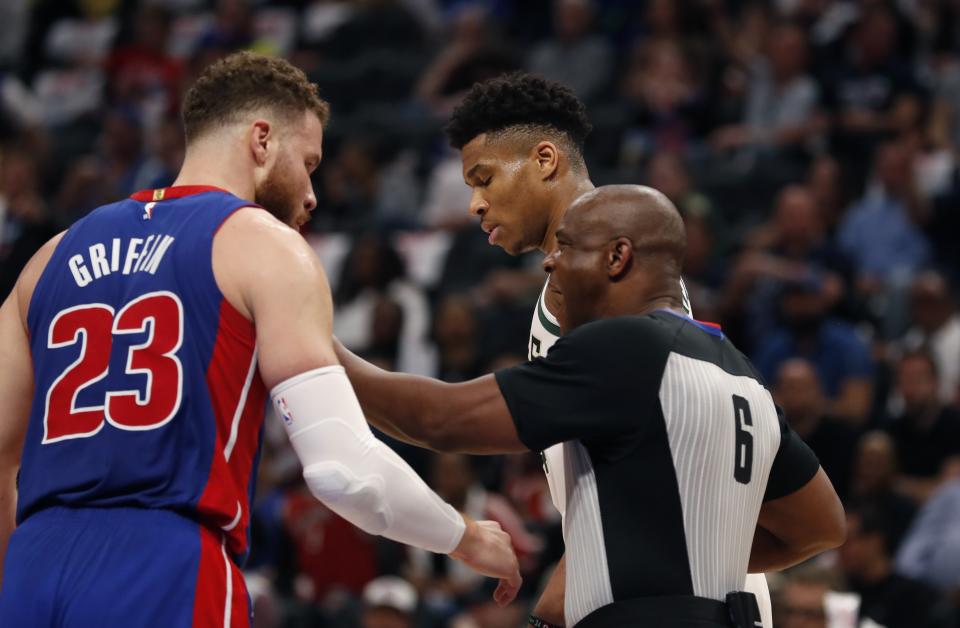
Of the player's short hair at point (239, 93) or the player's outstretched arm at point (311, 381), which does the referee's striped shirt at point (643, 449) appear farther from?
the player's short hair at point (239, 93)

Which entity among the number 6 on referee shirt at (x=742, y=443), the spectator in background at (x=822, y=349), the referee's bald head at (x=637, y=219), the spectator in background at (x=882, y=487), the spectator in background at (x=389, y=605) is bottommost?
the spectator in background at (x=389, y=605)

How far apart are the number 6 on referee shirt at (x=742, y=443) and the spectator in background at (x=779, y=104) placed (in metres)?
9.35

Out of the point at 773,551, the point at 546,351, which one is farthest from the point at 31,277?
the point at 773,551

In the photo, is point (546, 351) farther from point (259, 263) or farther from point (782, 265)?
point (782, 265)

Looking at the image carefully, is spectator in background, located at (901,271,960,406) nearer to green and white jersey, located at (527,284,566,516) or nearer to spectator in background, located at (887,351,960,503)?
spectator in background, located at (887,351,960,503)

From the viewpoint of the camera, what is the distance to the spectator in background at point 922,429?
1017 centimetres

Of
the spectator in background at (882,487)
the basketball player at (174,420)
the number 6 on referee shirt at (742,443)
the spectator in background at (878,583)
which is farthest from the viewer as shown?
the spectator in background at (882,487)

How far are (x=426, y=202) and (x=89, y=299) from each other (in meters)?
10.6

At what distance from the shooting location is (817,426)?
1020 centimetres

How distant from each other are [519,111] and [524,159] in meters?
0.19

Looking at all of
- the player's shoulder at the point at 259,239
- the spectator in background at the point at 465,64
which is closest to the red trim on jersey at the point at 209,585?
the player's shoulder at the point at 259,239

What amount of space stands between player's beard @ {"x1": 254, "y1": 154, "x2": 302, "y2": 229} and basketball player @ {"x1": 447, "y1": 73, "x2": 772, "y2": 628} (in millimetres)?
1017

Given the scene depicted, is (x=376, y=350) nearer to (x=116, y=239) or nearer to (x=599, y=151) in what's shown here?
(x=599, y=151)

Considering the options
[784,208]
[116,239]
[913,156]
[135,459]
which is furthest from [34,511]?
[913,156]
